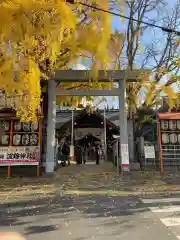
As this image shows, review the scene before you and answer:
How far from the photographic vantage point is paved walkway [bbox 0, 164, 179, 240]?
5191 millimetres

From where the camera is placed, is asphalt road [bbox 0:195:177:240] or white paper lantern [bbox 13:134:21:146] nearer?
asphalt road [bbox 0:195:177:240]

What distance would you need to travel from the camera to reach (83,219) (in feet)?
20.0

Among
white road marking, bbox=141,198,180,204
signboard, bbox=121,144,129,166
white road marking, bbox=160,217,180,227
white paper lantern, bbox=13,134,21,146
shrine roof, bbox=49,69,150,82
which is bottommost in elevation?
white road marking, bbox=160,217,180,227

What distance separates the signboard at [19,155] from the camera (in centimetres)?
1289

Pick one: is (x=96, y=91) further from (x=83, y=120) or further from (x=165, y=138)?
(x=83, y=120)

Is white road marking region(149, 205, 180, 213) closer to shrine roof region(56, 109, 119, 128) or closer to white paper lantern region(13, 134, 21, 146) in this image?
white paper lantern region(13, 134, 21, 146)

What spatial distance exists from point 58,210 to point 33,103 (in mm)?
6495

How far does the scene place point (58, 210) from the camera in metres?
6.83

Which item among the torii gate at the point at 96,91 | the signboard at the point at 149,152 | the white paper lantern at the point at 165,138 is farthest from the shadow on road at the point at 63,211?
the white paper lantern at the point at 165,138

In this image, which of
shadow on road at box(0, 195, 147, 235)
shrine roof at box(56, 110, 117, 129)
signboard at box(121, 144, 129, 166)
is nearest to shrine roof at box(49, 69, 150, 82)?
signboard at box(121, 144, 129, 166)

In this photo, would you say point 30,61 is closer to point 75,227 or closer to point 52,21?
point 52,21

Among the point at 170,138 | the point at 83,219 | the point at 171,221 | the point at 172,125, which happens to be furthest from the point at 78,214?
the point at 172,125

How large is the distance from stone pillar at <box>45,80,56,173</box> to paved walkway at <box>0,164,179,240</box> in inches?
111

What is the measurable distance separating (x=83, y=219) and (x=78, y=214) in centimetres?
41
